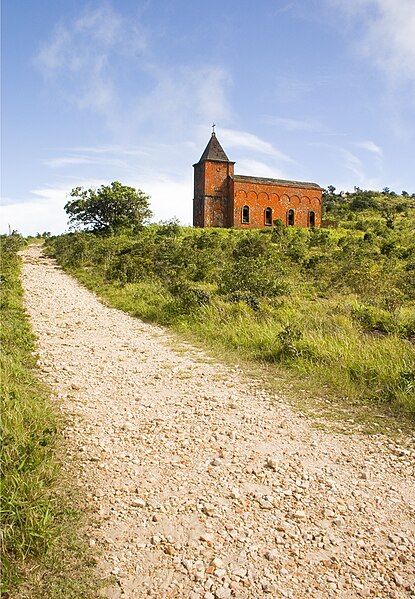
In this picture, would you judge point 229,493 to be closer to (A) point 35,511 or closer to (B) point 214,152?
(A) point 35,511

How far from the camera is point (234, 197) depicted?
4281 cm

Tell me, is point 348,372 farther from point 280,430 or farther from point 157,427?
point 157,427

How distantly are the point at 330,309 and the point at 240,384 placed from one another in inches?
211

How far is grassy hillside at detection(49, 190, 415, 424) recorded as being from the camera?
6586mm

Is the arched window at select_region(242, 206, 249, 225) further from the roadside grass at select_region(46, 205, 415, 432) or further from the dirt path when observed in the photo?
the dirt path

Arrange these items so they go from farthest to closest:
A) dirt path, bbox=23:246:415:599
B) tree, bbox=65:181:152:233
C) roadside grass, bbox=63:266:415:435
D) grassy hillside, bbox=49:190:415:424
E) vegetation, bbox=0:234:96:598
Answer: tree, bbox=65:181:152:233 → grassy hillside, bbox=49:190:415:424 → roadside grass, bbox=63:266:415:435 → dirt path, bbox=23:246:415:599 → vegetation, bbox=0:234:96:598

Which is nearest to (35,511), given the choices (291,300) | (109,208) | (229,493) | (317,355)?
(229,493)

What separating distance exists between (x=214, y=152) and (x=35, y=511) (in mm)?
43830

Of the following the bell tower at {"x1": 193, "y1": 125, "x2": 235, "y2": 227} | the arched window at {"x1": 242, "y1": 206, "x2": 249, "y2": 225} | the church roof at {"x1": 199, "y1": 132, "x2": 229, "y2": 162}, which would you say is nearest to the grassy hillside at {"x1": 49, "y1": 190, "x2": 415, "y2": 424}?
the arched window at {"x1": 242, "y1": 206, "x2": 249, "y2": 225}

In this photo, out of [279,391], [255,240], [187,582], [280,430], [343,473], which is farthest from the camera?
[255,240]

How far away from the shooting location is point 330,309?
11.1 meters

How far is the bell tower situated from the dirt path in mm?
37926

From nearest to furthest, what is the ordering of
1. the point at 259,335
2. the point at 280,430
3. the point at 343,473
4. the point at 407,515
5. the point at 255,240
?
the point at 407,515 < the point at 343,473 < the point at 280,430 < the point at 259,335 < the point at 255,240

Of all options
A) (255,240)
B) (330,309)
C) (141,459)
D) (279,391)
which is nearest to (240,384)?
(279,391)
